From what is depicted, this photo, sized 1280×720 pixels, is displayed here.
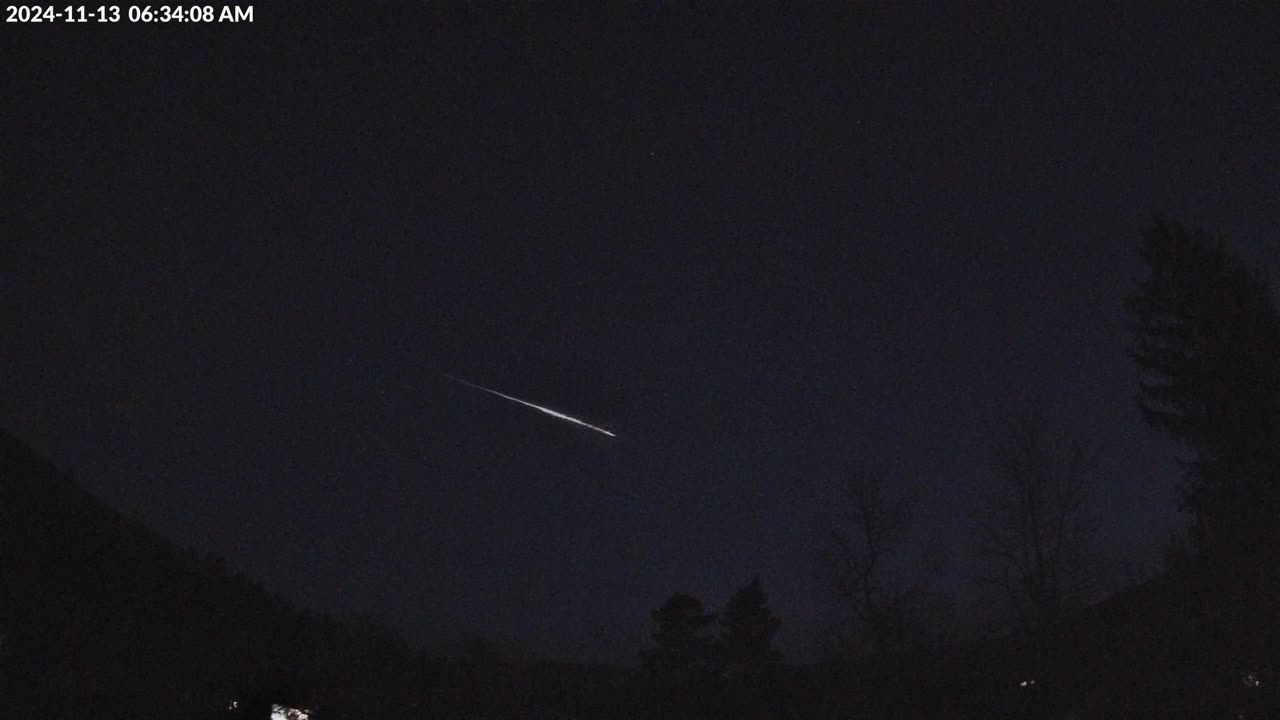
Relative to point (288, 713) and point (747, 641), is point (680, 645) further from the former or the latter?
point (288, 713)

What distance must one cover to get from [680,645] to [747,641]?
2743 millimetres

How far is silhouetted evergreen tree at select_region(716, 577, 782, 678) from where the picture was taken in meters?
32.8

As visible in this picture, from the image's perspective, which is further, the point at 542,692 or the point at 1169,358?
the point at 542,692

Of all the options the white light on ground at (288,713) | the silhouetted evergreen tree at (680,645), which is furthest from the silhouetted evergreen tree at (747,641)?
the white light on ground at (288,713)

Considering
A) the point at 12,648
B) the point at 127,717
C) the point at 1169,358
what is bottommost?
the point at 127,717

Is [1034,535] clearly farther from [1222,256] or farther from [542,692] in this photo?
[542,692]

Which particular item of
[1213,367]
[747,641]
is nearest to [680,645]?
[747,641]

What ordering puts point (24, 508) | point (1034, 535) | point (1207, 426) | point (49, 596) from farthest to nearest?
1. point (1034, 535)
2. point (1207, 426)
3. point (24, 508)
4. point (49, 596)

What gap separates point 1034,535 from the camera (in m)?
26.0

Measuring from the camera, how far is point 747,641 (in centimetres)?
3319

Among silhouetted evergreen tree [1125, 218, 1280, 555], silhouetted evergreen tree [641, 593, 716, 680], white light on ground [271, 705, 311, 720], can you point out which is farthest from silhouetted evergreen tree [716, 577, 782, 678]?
white light on ground [271, 705, 311, 720]

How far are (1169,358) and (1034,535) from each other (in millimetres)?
6957

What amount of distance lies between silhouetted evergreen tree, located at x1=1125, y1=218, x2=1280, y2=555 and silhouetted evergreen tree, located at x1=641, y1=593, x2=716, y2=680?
18648mm

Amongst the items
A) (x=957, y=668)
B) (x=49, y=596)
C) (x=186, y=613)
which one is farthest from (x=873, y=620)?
(x=49, y=596)
